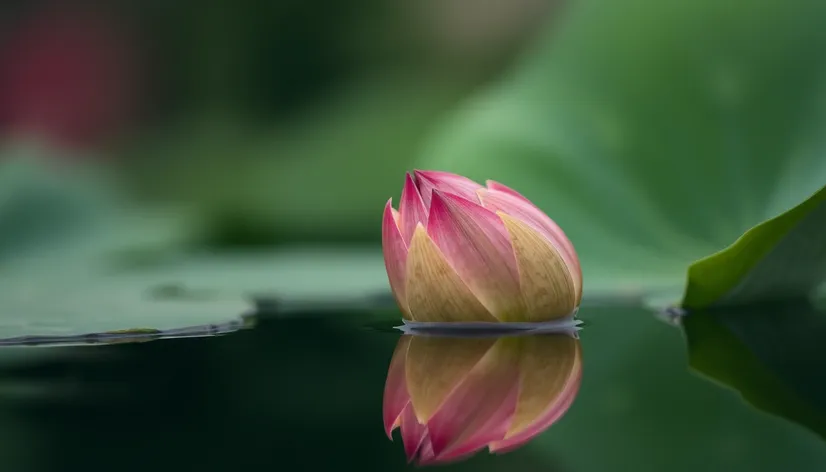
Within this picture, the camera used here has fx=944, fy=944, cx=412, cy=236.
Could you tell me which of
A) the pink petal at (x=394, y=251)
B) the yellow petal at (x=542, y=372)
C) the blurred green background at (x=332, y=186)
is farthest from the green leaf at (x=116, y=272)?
the yellow petal at (x=542, y=372)

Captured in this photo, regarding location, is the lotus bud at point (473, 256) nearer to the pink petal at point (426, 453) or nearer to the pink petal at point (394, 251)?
the pink petal at point (394, 251)

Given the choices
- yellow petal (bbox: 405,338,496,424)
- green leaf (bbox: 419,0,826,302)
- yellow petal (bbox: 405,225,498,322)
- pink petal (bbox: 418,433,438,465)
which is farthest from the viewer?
green leaf (bbox: 419,0,826,302)

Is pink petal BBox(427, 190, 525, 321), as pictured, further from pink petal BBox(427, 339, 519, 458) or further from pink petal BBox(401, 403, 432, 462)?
pink petal BBox(401, 403, 432, 462)

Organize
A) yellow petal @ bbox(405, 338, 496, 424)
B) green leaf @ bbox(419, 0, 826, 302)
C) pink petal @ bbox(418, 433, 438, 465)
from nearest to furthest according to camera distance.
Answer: pink petal @ bbox(418, 433, 438, 465) < yellow petal @ bbox(405, 338, 496, 424) < green leaf @ bbox(419, 0, 826, 302)

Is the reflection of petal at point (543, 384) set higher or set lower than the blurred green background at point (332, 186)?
lower

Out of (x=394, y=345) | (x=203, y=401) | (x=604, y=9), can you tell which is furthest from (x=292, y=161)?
(x=203, y=401)

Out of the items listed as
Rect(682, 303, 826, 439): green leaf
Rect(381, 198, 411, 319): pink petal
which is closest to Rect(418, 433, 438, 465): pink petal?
Rect(682, 303, 826, 439): green leaf

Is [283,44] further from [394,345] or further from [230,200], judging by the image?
[394,345]

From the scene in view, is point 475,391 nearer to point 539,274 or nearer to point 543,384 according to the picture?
point 543,384
